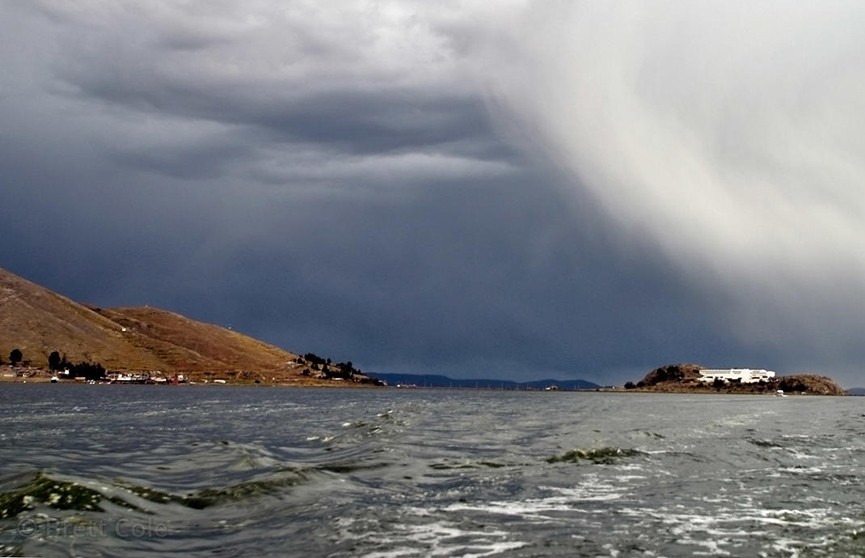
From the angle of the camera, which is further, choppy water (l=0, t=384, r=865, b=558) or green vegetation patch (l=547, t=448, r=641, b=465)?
green vegetation patch (l=547, t=448, r=641, b=465)

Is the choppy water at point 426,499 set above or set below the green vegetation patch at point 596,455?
below

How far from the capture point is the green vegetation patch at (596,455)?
49.7 m

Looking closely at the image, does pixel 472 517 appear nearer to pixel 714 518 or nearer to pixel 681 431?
pixel 714 518

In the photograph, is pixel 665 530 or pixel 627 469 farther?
pixel 627 469

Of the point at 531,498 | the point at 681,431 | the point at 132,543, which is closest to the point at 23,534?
the point at 132,543

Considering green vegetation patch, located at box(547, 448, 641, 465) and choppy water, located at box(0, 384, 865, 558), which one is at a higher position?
green vegetation patch, located at box(547, 448, 641, 465)

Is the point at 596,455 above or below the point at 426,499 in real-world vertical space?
above

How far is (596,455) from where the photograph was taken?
52.6m

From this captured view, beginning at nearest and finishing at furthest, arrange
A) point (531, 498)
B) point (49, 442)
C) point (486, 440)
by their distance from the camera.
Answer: point (531, 498), point (49, 442), point (486, 440)

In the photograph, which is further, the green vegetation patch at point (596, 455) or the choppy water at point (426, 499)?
the green vegetation patch at point (596, 455)

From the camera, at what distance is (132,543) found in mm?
24703

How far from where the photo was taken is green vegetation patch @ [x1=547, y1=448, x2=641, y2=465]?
49.7 meters

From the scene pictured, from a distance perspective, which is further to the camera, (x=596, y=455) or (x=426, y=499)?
(x=596, y=455)

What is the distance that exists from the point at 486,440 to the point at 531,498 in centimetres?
3170
